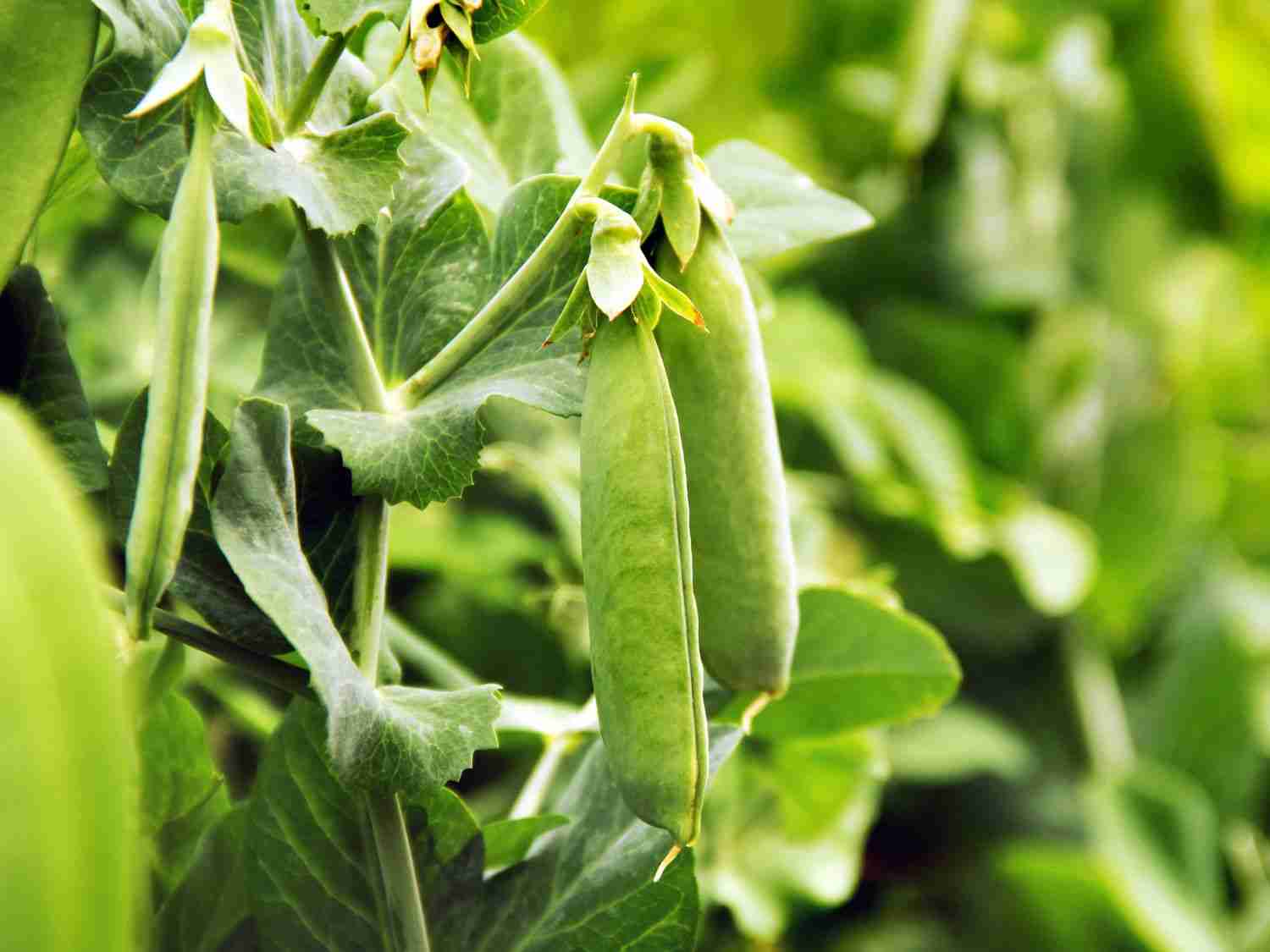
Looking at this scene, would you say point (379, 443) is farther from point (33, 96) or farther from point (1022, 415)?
point (1022, 415)

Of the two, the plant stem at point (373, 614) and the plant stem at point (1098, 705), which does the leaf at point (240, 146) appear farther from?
the plant stem at point (1098, 705)

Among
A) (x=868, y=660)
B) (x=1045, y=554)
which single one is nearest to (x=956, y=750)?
(x=1045, y=554)

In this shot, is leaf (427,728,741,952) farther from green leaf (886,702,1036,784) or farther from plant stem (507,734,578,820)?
green leaf (886,702,1036,784)

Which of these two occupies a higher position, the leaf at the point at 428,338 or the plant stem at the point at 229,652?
the leaf at the point at 428,338

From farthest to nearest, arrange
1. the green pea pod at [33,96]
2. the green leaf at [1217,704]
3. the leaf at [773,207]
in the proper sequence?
the green leaf at [1217,704], the leaf at [773,207], the green pea pod at [33,96]

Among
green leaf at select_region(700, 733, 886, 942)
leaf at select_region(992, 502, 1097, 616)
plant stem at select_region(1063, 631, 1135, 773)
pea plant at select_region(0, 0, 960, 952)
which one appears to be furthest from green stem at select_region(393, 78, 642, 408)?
plant stem at select_region(1063, 631, 1135, 773)

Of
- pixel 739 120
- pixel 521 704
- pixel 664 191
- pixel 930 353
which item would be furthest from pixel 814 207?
pixel 930 353

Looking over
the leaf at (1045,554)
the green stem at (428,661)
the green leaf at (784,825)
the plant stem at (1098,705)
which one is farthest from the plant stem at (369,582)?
the plant stem at (1098,705)
